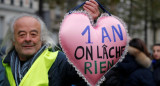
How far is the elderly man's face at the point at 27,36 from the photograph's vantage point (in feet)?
5.67

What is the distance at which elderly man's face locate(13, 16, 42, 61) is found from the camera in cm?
173

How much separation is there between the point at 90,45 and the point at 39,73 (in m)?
0.44

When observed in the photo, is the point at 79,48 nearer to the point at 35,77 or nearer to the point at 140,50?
the point at 35,77

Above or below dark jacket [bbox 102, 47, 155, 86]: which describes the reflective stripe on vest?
above

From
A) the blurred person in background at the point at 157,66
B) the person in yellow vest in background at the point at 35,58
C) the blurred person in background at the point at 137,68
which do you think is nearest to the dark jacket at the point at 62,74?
the person in yellow vest in background at the point at 35,58

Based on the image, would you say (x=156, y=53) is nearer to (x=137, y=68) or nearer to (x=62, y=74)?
(x=137, y=68)

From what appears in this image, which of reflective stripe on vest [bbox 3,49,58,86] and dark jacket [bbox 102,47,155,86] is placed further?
dark jacket [bbox 102,47,155,86]

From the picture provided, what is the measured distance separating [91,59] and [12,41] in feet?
2.56

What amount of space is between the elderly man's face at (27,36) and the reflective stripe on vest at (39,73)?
0.41ft

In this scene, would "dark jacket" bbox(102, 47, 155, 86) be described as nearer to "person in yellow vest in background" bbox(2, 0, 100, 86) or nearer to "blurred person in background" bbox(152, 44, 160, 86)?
"blurred person in background" bbox(152, 44, 160, 86)

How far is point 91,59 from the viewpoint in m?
1.45

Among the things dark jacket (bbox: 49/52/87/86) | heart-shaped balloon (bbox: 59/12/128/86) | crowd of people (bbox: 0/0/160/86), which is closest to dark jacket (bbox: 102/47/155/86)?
crowd of people (bbox: 0/0/160/86)

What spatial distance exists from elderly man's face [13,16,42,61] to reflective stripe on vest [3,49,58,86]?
125 millimetres

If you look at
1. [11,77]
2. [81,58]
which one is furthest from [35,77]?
[81,58]
